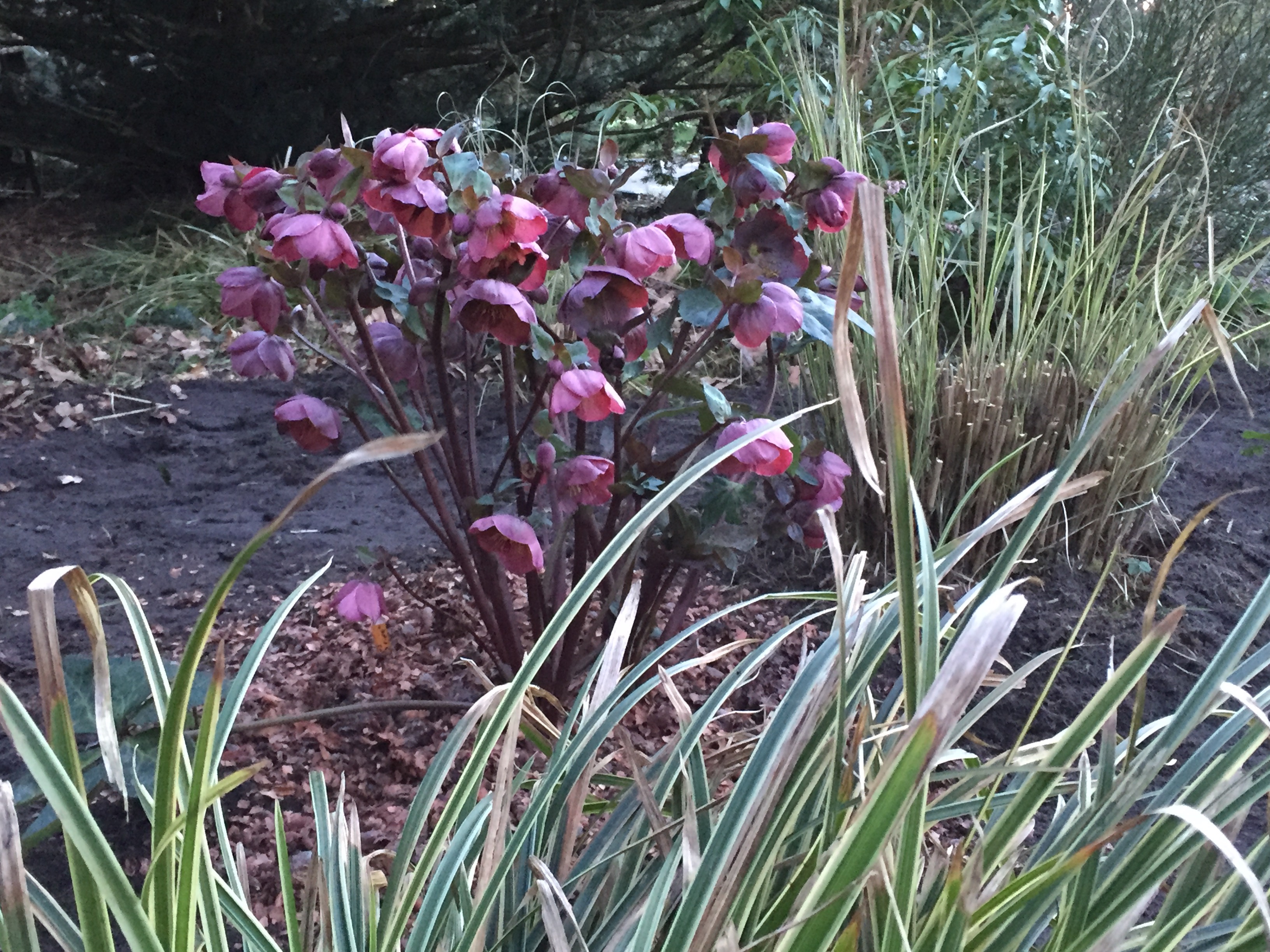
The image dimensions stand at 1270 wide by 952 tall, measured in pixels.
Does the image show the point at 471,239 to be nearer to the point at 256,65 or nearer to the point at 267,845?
the point at 267,845

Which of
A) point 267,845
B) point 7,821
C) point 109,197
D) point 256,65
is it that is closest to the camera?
point 7,821

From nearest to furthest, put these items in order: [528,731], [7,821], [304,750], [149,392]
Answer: [7,821]
[528,731]
[304,750]
[149,392]

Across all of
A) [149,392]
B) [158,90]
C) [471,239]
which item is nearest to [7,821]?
[471,239]

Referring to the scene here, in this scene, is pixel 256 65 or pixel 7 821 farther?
pixel 256 65

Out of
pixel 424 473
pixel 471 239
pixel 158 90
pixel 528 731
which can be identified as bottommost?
pixel 528 731

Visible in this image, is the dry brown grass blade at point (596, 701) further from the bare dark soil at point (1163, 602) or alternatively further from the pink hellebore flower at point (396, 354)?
the bare dark soil at point (1163, 602)

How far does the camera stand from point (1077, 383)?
1.94 meters

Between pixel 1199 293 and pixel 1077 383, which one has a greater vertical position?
pixel 1199 293

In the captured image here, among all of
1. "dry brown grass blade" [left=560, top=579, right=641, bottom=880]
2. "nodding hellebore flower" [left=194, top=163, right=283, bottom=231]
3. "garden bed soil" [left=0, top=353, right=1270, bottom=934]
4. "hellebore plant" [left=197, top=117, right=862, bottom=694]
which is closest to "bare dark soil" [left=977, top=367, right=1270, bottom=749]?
"garden bed soil" [left=0, top=353, right=1270, bottom=934]

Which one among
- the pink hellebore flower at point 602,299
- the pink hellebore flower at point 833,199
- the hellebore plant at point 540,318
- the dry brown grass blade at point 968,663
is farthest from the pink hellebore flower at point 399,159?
the dry brown grass blade at point 968,663

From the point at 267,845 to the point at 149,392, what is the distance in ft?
7.91

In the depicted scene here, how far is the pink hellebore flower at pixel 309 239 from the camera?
0.99 meters

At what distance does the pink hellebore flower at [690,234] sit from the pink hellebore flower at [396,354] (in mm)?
362

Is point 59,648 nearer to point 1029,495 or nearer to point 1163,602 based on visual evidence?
point 1029,495
